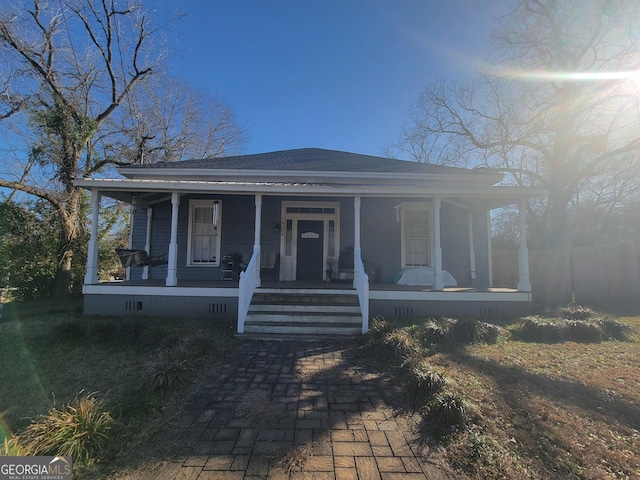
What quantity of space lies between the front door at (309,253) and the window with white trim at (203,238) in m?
2.54

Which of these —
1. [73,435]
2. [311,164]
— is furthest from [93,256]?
[311,164]

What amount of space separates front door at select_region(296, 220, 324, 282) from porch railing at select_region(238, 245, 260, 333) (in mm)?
2389

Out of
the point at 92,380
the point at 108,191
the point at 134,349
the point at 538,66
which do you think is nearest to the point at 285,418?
the point at 92,380

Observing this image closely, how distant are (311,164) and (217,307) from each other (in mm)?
5807

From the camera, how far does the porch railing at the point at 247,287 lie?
6480 mm

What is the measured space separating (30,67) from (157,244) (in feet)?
27.2

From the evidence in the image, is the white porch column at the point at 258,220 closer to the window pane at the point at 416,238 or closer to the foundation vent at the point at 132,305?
the foundation vent at the point at 132,305

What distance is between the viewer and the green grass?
3336mm

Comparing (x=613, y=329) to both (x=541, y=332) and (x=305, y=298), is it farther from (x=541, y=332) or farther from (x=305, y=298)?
(x=305, y=298)

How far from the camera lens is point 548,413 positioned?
3193 millimetres

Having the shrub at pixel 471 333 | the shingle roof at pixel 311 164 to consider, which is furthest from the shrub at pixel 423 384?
the shingle roof at pixel 311 164

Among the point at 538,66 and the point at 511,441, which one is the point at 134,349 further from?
the point at 538,66

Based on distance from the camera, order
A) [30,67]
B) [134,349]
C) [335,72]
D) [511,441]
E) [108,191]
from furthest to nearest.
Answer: [335,72], [30,67], [108,191], [134,349], [511,441]

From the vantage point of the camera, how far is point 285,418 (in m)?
3.14
